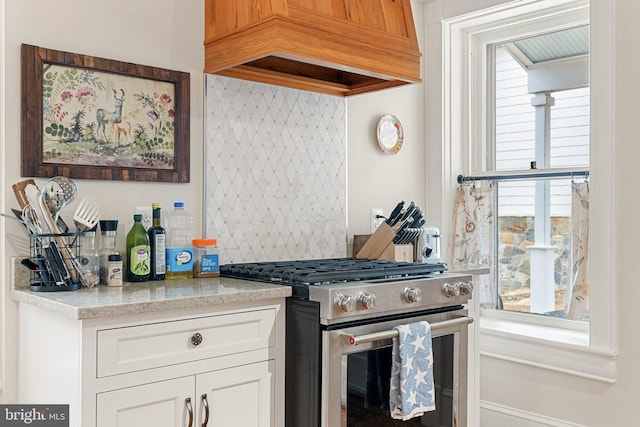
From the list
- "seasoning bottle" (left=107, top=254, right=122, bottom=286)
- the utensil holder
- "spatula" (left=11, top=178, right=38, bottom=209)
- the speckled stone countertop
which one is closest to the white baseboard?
the speckled stone countertop

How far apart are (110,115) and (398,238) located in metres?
1.40

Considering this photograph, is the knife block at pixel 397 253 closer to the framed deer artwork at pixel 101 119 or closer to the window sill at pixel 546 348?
the window sill at pixel 546 348

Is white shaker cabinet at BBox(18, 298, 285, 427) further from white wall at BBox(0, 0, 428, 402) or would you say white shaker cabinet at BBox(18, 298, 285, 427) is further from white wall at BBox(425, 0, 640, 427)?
white wall at BBox(425, 0, 640, 427)

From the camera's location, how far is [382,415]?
212cm

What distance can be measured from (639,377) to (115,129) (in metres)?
2.41

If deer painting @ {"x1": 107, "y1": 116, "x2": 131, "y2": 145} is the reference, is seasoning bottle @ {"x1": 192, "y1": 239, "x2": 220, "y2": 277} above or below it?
below

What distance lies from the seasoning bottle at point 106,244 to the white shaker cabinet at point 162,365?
0.27 m

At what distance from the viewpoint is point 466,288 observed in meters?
2.40

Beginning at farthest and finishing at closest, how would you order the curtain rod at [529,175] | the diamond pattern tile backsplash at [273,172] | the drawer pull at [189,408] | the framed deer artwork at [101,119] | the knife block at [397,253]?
the curtain rod at [529,175] → the knife block at [397,253] → the diamond pattern tile backsplash at [273,172] → the framed deer artwork at [101,119] → the drawer pull at [189,408]

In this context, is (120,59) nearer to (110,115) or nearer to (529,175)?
(110,115)

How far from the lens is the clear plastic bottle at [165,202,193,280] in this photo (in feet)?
7.37

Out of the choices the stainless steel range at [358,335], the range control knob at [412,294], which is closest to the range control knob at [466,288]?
the stainless steel range at [358,335]

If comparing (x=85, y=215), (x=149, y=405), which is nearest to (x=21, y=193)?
(x=85, y=215)

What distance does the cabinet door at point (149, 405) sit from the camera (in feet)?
5.38
